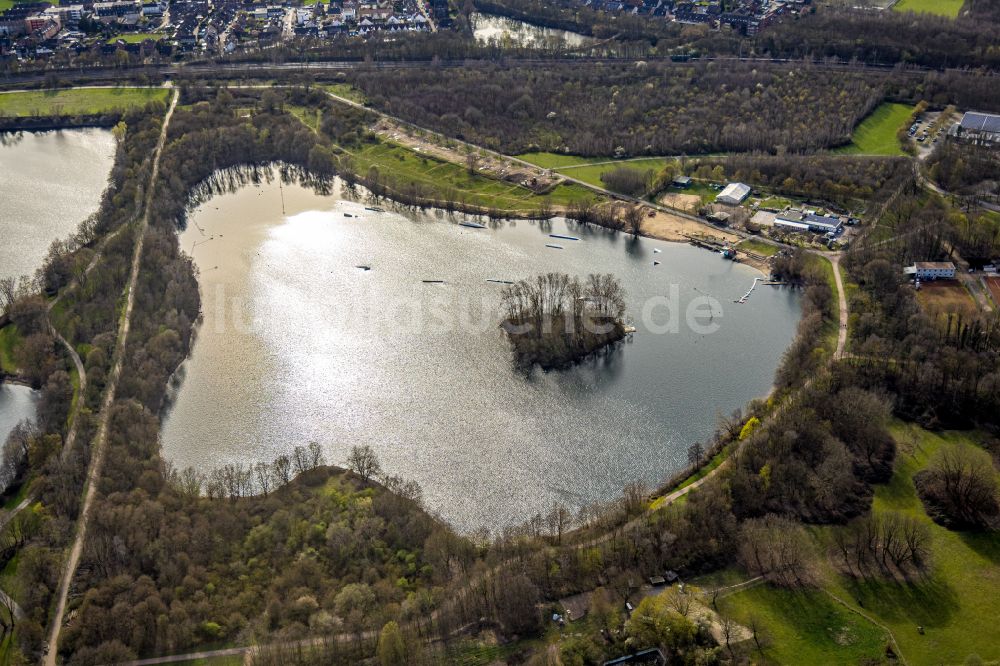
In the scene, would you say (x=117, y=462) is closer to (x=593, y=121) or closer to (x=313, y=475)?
(x=313, y=475)

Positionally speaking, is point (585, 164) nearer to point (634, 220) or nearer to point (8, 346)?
point (634, 220)

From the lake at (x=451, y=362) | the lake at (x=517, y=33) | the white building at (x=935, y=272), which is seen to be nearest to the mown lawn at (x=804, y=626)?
the lake at (x=451, y=362)

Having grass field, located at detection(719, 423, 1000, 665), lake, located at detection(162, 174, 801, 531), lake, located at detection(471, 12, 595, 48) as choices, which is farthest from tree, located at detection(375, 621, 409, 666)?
lake, located at detection(471, 12, 595, 48)

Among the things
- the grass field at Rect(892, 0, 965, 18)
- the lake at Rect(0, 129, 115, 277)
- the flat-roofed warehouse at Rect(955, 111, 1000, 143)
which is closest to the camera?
the lake at Rect(0, 129, 115, 277)

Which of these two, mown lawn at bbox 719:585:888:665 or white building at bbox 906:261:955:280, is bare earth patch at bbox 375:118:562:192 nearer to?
white building at bbox 906:261:955:280

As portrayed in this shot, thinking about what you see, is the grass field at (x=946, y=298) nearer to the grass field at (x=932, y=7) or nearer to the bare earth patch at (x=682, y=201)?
the bare earth patch at (x=682, y=201)

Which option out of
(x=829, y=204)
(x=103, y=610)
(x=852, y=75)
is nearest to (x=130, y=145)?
(x=103, y=610)

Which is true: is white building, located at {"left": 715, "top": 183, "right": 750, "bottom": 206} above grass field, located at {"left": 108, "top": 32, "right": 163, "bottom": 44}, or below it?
below

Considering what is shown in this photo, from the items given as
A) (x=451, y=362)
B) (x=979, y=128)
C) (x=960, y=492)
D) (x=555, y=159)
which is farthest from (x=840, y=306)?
(x=979, y=128)
